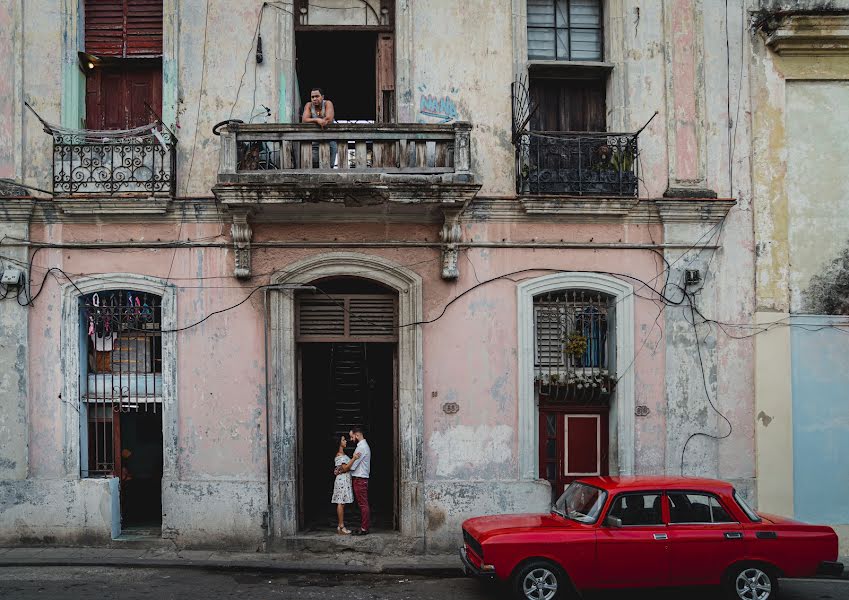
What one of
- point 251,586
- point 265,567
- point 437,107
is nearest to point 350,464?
point 265,567

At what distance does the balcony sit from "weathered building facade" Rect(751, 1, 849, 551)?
458 cm

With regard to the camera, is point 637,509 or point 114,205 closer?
point 637,509

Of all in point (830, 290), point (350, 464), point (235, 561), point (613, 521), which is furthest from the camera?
point (830, 290)

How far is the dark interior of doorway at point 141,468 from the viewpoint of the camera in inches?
459

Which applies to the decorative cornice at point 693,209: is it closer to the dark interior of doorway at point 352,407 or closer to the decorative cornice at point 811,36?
the decorative cornice at point 811,36

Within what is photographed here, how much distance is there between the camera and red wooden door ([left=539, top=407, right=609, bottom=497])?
1159 cm

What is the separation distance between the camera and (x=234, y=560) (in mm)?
10336

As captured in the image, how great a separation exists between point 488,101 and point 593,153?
1.67 m

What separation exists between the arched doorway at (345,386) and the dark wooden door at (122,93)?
3.65m

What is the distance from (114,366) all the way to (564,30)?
824cm

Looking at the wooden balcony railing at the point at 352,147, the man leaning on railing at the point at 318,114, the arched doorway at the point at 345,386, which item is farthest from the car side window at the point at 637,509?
the man leaning on railing at the point at 318,114

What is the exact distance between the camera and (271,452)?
11.0 m

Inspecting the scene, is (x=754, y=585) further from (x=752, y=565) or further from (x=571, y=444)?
(x=571, y=444)

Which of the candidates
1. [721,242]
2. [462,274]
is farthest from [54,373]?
[721,242]
